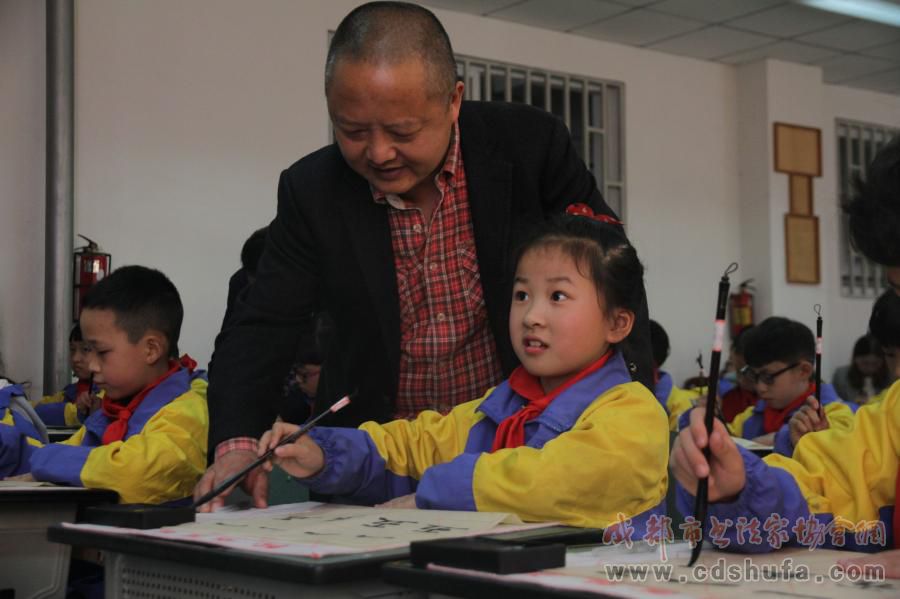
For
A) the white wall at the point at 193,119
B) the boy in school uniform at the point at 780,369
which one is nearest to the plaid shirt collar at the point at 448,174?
the boy in school uniform at the point at 780,369

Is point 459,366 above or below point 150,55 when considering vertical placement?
below

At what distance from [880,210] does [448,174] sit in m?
0.85

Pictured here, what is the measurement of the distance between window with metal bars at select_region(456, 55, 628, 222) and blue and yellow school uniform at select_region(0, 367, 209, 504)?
5.01 metres

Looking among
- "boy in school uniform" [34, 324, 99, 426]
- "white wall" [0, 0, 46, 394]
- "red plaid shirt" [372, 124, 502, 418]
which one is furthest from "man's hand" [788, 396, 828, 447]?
Answer: "white wall" [0, 0, 46, 394]

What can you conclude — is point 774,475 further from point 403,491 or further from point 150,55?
point 150,55

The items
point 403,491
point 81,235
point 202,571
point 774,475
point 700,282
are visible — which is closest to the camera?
point 202,571

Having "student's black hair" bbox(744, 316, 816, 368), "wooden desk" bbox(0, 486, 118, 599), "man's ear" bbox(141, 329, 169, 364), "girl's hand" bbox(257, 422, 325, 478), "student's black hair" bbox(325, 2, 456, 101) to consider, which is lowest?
"wooden desk" bbox(0, 486, 118, 599)

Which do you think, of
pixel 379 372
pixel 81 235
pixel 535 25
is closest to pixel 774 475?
pixel 379 372

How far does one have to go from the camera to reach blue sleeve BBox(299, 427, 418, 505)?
185 cm

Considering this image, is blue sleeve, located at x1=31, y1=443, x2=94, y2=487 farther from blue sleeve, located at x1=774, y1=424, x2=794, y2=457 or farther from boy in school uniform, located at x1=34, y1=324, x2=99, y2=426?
boy in school uniform, located at x1=34, y1=324, x2=99, y2=426

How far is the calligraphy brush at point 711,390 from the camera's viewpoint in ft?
3.71

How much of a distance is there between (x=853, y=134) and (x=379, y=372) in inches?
318

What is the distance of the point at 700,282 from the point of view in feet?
27.6

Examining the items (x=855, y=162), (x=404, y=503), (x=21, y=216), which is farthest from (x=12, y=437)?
(x=855, y=162)
